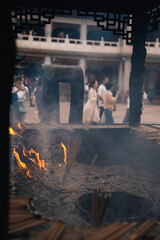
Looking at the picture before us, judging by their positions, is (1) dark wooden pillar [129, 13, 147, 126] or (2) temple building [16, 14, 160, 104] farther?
(2) temple building [16, 14, 160, 104]

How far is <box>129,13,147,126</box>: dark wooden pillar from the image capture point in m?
5.15

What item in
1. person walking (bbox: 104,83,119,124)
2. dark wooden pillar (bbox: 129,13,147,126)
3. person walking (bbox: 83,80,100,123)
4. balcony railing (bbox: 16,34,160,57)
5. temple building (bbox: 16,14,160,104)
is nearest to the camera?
dark wooden pillar (bbox: 129,13,147,126)

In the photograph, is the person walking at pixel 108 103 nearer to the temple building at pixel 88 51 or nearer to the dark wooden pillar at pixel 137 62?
the dark wooden pillar at pixel 137 62


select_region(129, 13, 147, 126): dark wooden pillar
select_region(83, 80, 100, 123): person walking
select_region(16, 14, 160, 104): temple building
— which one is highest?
select_region(16, 14, 160, 104): temple building

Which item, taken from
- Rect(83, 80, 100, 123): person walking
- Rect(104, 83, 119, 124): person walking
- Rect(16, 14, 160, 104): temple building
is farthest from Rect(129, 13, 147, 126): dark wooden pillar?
Rect(16, 14, 160, 104): temple building

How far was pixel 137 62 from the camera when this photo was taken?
17.2 ft

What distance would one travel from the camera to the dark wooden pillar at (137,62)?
5.15m

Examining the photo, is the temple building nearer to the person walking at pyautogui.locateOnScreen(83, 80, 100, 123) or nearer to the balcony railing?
the balcony railing

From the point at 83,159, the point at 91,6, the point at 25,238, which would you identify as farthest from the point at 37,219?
the point at 91,6

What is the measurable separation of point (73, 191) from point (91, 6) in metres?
3.59

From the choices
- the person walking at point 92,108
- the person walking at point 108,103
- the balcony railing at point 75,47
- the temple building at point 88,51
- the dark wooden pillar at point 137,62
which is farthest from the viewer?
the temple building at point 88,51

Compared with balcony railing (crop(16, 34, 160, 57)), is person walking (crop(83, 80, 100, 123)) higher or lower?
lower

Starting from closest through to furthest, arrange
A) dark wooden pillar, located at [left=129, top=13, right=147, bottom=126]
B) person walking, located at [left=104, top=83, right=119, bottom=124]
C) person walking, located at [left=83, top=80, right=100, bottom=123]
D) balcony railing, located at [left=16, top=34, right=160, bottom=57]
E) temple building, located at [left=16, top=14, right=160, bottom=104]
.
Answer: dark wooden pillar, located at [left=129, top=13, right=147, bottom=126] → person walking, located at [left=104, top=83, right=119, bottom=124] → person walking, located at [left=83, top=80, right=100, bottom=123] → balcony railing, located at [left=16, top=34, right=160, bottom=57] → temple building, located at [left=16, top=14, right=160, bottom=104]

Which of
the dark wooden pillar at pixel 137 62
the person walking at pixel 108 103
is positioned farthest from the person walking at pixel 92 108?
the dark wooden pillar at pixel 137 62
